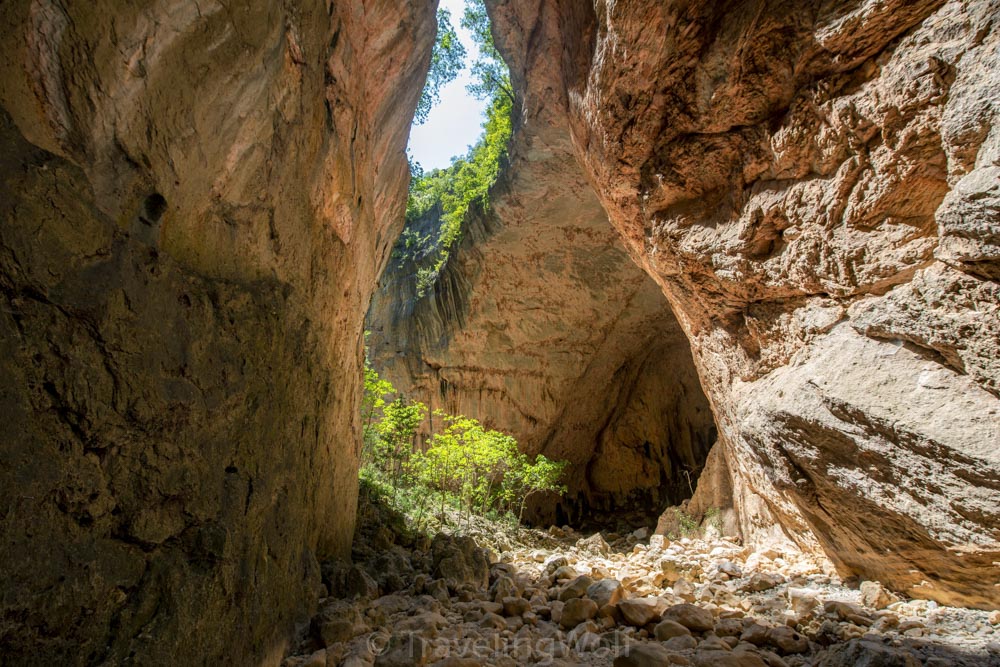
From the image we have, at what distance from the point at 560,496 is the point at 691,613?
41.2ft

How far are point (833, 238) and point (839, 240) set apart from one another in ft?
0.20

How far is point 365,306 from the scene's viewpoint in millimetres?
7418

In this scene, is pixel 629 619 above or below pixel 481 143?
below

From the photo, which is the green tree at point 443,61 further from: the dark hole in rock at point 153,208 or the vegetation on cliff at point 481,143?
the dark hole in rock at point 153,208

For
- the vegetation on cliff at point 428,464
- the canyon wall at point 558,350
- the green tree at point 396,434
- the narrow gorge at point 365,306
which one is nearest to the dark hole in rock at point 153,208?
the narrow gorge at point 365,306

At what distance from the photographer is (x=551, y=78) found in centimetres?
938

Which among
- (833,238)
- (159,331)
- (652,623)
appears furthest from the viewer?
(833,238)

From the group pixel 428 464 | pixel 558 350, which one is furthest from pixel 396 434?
pixel 558 350

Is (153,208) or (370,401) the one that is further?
(370,401)

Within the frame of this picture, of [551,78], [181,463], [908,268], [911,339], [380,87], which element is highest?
[551,78]

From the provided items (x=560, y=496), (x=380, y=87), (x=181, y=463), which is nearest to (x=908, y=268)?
(x=181, y=463)

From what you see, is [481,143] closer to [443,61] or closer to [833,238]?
[443,61]

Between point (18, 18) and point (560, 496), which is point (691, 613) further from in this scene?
point (560, 496)

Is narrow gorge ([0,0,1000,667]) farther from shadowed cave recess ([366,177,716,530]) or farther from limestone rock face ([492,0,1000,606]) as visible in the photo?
shadowed cave recess ([366,177,716,530])
